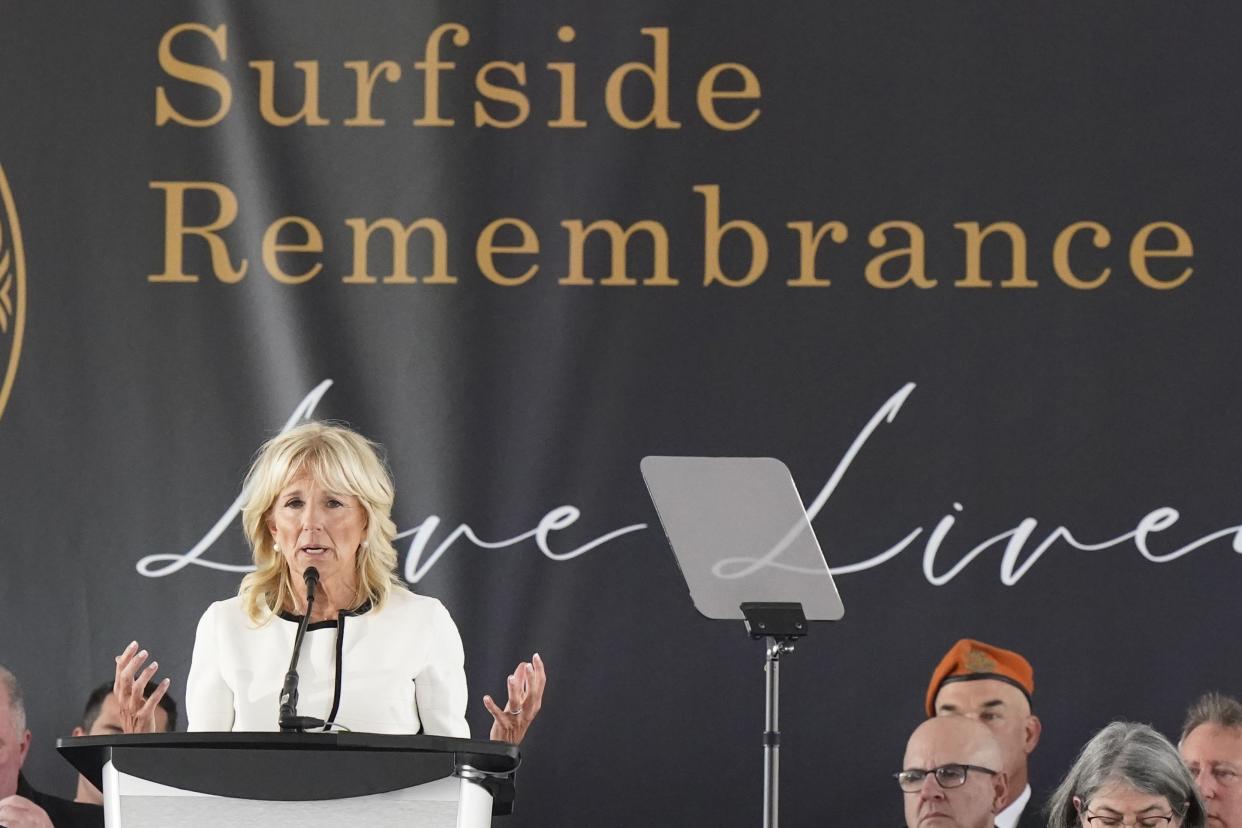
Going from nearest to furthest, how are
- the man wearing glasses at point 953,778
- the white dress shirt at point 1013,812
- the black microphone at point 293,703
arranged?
the black microphone at point 293,703
the man wearing glasses at point 953,778
the white dress shirt at point 1013,812

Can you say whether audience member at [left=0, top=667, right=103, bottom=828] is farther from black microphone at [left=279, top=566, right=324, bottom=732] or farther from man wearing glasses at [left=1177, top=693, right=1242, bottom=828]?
man wearing glasses at [left=1177, top=693, right=1242, bottom=828]

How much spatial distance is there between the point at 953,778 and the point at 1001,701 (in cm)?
39

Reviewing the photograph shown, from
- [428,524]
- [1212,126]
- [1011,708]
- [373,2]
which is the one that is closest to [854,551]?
[1011,708]

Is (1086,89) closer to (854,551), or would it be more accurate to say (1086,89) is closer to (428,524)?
(854,551)

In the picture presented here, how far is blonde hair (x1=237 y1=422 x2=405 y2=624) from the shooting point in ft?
9.16

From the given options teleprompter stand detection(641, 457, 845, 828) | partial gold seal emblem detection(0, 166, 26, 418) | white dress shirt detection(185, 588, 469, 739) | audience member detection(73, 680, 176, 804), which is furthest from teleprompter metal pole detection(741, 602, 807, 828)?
partial gold seal emblem detection(0, 166, 26, 418)

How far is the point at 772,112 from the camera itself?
3.80 metres

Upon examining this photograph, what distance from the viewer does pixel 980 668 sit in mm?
3637

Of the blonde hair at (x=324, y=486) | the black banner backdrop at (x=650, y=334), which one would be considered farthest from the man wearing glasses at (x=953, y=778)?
the blonde hair at (x=324, y=486)

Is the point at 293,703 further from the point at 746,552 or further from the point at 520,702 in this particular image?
the point at 746,552

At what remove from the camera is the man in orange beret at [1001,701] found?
362cm

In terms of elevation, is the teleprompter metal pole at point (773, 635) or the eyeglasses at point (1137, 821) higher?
the teleprompter metal pole at point (773, 635)

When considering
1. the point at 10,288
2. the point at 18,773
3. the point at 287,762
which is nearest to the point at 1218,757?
the point at 287,762

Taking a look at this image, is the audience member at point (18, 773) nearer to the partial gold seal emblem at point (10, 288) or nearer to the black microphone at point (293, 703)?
the partial gold seal emblem at point (10, 288)
